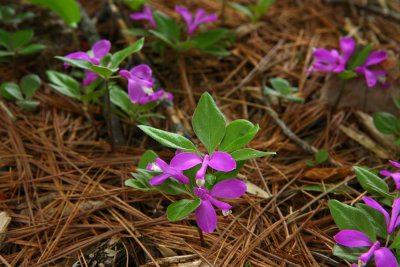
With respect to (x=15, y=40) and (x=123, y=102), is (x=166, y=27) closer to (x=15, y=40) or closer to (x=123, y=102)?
(x=123, y=102)

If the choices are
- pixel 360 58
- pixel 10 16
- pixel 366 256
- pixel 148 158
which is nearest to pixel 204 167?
pixel 148 158

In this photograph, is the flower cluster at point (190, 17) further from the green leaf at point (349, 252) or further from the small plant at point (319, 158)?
the green leaf at point (349, 252)

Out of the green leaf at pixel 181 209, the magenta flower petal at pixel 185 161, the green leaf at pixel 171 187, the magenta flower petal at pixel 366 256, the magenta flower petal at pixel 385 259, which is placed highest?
the magenta flower petal at pixel 185 161

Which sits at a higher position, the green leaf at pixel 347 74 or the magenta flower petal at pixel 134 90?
the magenta flower petal at pixel 134 90

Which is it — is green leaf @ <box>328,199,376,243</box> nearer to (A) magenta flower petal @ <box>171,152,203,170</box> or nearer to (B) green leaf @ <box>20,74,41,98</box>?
(A) magenta flower petal @ <box>171,152,203,170</box>

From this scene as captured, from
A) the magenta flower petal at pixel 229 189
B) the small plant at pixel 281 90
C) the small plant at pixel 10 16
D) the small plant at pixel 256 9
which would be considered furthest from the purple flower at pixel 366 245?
the small plant at pixel 10 16

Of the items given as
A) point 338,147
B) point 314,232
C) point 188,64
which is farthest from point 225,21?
point 314,232

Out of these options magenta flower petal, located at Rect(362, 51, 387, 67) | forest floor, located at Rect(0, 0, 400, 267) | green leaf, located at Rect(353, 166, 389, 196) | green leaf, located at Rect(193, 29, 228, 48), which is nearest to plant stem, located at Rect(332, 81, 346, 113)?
forest floor, located at Rect(0, 0, 400, 267)
